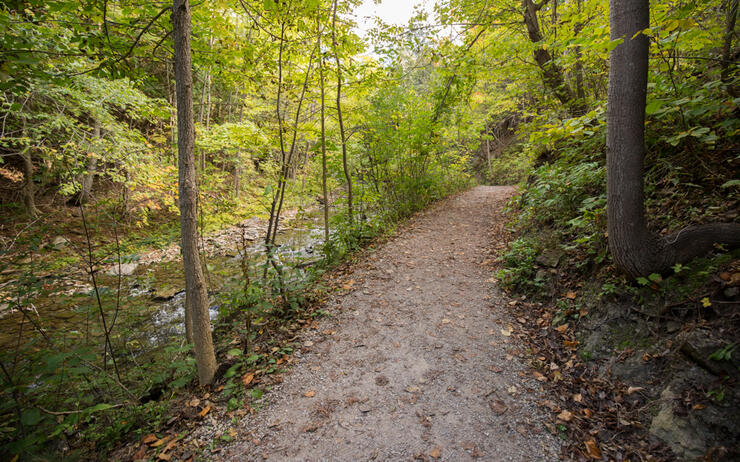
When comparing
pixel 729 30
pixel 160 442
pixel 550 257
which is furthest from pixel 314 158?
pixel 729 30

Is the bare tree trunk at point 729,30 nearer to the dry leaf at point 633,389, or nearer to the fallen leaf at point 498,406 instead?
the dry leaf at point 633,389

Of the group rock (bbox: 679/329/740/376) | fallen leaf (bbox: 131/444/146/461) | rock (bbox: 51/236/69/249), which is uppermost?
rock (bbox: 51/236/69/249)

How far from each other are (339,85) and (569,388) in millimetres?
6629

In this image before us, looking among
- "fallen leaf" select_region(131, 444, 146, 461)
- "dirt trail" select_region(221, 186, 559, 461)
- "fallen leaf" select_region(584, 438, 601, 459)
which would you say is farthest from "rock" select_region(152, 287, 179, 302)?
"fallen leaf" select_region(584, 438, 601, 459)

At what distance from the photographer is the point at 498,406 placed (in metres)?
2.69

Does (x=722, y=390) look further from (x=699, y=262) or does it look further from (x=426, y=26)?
(x=426, y=26)

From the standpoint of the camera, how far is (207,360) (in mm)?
3188

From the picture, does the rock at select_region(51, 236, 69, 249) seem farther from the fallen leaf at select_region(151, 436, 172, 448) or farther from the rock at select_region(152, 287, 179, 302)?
the rock at select_region(152, 287, 179, 302)

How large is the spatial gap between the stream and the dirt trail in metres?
1.68

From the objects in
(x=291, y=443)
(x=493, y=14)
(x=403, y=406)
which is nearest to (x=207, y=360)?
(x=291, y=443)

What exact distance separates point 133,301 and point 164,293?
91 centimetres

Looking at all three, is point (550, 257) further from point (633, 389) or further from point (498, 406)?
point (498, 406)

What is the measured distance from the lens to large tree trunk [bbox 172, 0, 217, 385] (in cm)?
268

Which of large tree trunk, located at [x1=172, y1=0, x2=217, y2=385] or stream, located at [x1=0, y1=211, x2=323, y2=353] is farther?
stream, located at [x1=0, y1=211, x2=323, y2=353]
